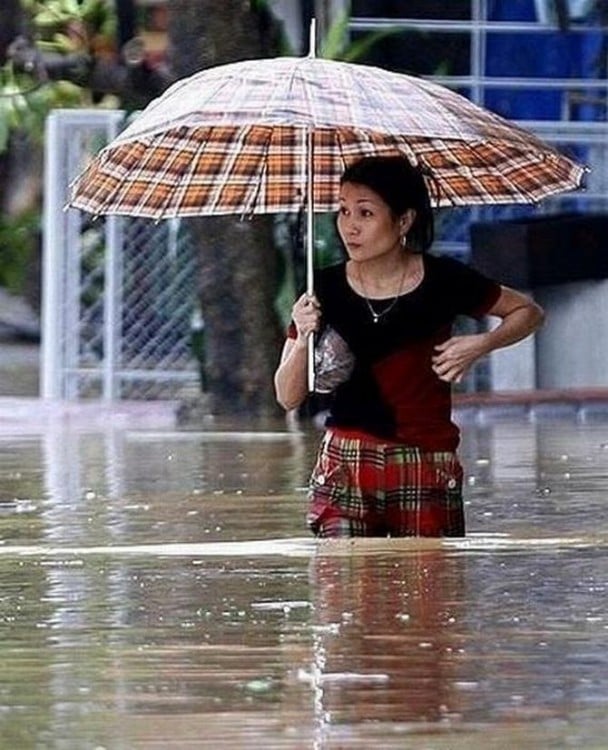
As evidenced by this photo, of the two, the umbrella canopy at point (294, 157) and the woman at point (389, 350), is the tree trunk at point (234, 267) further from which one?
the woman at point (389, 350)

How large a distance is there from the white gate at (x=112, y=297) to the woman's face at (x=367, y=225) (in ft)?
31.2

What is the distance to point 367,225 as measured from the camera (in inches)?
269

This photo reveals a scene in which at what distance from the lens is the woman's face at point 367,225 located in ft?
22.4

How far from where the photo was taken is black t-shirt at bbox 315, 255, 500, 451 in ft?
22.4

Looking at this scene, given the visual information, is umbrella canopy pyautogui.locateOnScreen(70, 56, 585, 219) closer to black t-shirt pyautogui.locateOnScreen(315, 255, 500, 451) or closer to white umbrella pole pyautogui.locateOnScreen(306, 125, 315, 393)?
white umbrella pole pyautogui.locateOnScreen(306, 125, 315, 393)

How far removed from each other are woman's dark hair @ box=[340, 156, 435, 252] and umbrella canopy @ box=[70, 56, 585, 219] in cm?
16

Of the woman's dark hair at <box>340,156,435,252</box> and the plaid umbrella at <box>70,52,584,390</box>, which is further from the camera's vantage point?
the plaid umbrella at <box>70,52,584,390</box>

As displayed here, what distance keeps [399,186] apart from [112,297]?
9.58m

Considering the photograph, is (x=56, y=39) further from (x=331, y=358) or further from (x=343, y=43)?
(x=331, y=358)

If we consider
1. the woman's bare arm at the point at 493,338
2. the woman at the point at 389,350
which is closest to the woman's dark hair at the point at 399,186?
the woman at the point at 389,350

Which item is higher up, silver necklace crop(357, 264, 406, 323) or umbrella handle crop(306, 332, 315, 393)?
silver necklace crop(357, 264, 406, 323)

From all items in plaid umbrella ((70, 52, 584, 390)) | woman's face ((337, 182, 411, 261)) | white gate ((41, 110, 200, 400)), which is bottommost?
white gate ((41, 110, 200, 400))

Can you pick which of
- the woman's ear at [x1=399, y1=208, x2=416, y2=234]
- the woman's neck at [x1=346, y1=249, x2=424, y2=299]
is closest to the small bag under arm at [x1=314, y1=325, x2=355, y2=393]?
the woman's neck at [x1=346, y1=249, x2=424, y2=299]

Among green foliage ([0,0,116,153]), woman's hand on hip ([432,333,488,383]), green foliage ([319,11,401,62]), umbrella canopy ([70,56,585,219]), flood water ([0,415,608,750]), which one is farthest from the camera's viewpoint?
green foliage ([0,0,116,153])
